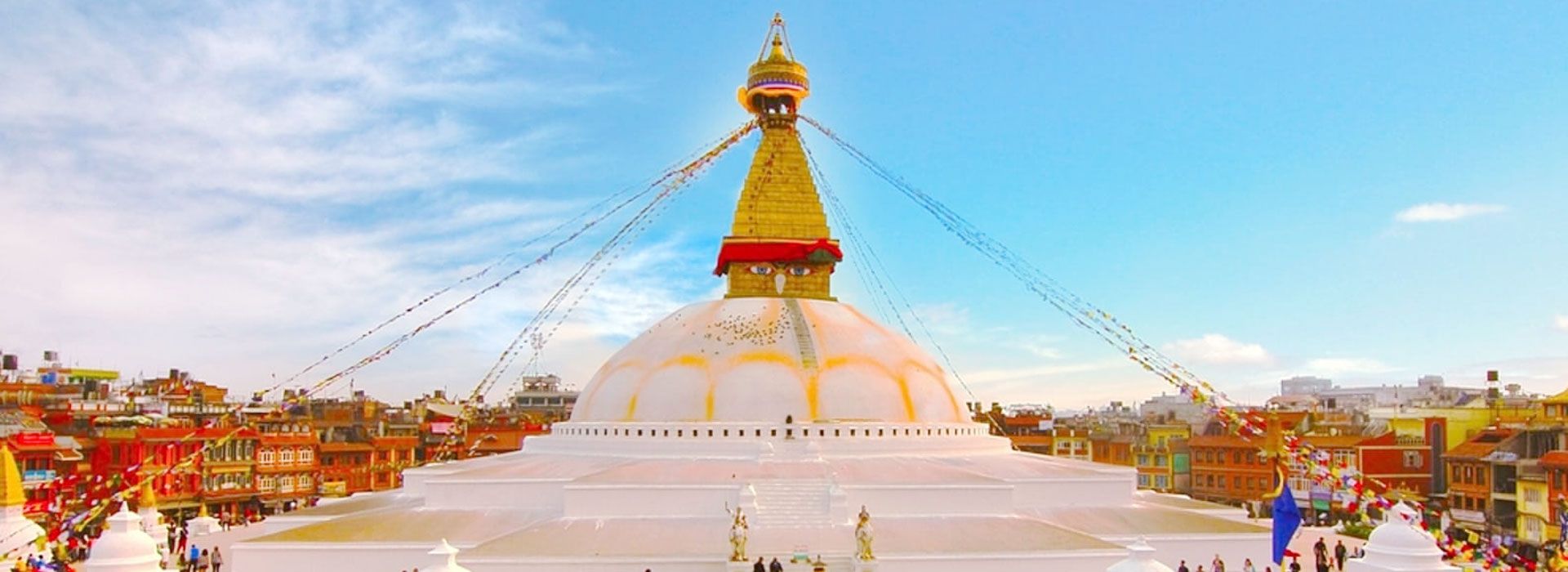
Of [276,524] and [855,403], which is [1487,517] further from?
[276,524]

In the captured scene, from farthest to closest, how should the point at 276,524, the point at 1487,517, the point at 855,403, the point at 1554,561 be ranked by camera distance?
the point at 1487,517, the point at 855,403, the point at 276,524, the point at 1554,561

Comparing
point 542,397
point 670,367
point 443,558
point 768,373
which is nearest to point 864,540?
point 443,558

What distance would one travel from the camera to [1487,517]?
30.9m

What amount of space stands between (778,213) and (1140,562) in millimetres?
14557

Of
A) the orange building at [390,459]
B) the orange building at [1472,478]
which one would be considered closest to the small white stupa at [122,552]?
the orange building at [390,459]

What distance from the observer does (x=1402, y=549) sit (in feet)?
33.5

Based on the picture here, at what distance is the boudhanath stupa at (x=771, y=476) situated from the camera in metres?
14.7

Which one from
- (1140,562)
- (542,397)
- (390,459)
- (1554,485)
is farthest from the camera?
(542,397)

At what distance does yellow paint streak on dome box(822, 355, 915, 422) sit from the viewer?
785 inches

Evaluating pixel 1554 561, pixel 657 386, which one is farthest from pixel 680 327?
pixel 1554 561

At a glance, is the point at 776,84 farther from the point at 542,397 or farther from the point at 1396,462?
the point at 542,397

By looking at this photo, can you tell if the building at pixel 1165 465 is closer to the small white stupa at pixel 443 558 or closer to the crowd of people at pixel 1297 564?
the crowd of people at pixel 1297 564

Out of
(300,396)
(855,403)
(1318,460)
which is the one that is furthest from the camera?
(855,403)

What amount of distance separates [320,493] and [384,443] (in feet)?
14.3
